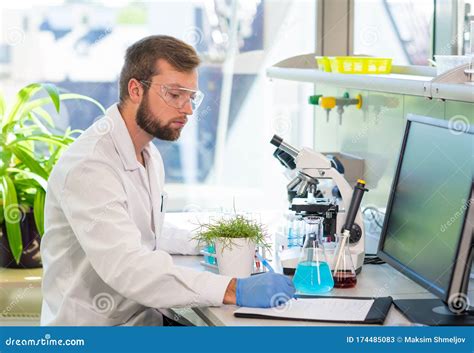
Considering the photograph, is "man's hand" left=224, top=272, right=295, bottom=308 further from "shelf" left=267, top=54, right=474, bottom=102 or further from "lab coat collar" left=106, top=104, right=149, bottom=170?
"shelf" left=267, top=54, right=474, bottom=102

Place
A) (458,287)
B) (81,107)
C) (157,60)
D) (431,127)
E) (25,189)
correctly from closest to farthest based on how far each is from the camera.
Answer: (458,287), (431,127), (157,60), (25,189), (81,107)

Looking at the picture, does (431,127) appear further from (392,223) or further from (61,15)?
(61,15)

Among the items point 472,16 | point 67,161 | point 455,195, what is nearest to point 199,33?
point 472,16

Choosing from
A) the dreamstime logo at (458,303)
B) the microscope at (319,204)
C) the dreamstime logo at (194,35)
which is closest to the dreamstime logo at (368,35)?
the dreamstime logo at (194,35)

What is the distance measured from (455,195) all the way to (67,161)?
0.98m

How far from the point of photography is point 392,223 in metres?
2.19

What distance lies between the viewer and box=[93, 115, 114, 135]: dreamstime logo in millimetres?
2258

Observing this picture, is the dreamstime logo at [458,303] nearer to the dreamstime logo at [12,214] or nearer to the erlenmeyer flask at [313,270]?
the erlenmeyer flask at [313,270]

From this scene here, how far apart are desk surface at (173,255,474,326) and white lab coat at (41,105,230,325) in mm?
41

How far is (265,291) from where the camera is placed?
195 centimetres

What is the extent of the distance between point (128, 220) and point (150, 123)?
359mm

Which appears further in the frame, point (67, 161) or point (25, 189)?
point (25, 189)

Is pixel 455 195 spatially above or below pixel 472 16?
below
